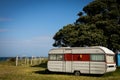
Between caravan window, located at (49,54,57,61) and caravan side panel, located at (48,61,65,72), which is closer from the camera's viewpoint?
caravan side panel, located at (48,61,65,72)

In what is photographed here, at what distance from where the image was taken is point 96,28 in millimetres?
35844

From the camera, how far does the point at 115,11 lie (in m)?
36.2

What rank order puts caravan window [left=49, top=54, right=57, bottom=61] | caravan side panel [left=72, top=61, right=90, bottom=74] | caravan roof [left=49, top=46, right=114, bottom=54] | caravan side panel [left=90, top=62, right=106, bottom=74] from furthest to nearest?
caravan window [left=49, top=54, right=57, bottom=61] < caravan side panel [left=72, top=61, right=90, bottom=74] < caravan roof [left=49, top=46, right=114, bottom=54] < caravan side panel [left=90, top=62, right=106, bottom=74]

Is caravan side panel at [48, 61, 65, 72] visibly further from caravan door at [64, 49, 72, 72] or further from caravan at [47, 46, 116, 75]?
caravan door at [64, 49, 72, 72]

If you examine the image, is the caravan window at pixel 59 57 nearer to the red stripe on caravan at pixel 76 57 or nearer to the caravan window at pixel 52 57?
the caravan window at pixel 52 57

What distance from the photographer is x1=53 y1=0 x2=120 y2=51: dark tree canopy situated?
113ft

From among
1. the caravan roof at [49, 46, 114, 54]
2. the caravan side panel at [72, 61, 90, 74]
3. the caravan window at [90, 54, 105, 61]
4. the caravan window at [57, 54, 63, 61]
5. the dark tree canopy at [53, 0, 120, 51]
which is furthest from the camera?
the dark tree canopy at [53, 0, 120, 51]

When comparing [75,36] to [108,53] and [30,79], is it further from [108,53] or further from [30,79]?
[30,79]

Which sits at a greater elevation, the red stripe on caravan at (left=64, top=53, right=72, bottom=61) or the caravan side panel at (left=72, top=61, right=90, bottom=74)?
the red stripe on caravan at (left=64, top=53, right=72, bottom=61)

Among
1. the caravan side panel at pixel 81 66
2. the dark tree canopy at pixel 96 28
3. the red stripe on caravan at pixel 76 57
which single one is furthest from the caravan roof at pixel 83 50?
the dark tree canopy at pixel 96 28

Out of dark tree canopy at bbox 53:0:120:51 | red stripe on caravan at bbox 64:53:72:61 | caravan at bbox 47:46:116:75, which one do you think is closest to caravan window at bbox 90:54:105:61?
caravan at bbox 47:46:116:75

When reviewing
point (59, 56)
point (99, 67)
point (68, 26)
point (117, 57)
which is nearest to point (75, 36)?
point (68, 26)

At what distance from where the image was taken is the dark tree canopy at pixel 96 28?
3434cm

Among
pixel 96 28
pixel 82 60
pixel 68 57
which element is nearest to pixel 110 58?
pixel 82 60
